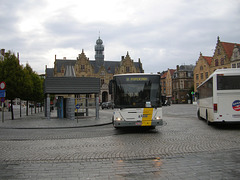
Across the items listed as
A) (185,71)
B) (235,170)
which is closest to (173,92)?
(185,71)

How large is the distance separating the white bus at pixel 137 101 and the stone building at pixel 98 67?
274ft

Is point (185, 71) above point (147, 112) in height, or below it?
above

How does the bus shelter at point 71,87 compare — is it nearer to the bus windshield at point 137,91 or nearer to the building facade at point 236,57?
the bus windshield at point 137,91

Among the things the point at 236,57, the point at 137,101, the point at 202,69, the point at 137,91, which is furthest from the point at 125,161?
the point at 202,69

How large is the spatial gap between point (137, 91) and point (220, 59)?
5962cm

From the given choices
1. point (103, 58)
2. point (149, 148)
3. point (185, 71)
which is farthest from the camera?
point (103, 58)

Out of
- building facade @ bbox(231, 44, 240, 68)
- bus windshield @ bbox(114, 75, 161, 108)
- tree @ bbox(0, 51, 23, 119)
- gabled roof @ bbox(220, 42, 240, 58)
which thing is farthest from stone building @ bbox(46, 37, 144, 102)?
bus windshield @ bbox(114, 75, 161, 108)

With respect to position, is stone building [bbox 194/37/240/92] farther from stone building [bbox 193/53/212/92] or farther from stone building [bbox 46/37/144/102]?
stone building [bbox 46/37/144/102]

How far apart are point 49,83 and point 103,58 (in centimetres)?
8388

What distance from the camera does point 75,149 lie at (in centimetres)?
918

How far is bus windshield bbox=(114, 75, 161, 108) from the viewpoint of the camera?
44.9ft

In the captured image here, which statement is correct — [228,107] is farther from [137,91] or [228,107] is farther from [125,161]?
[125,161]

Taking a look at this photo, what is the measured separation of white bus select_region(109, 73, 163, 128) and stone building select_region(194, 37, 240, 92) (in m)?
54.3

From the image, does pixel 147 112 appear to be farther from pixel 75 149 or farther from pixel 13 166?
pixel 13 166
